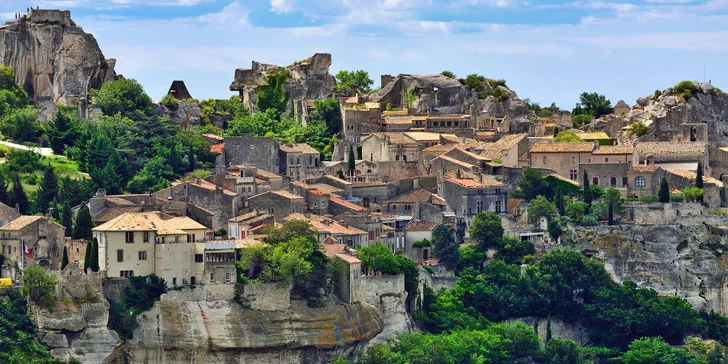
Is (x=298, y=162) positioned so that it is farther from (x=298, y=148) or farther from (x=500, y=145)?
(x=500, y=145)

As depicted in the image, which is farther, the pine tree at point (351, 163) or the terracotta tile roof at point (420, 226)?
→ the pine tree at point (351, 163)

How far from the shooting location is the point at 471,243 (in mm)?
97625

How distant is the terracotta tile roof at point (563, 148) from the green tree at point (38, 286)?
106 ft

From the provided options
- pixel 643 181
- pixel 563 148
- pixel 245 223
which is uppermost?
pixel 563 148

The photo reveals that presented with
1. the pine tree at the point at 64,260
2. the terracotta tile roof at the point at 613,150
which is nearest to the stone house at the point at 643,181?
the terracotta tile roof at the point at 613,150

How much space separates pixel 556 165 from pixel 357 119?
13.0 m

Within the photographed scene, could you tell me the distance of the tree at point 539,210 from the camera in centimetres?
9862

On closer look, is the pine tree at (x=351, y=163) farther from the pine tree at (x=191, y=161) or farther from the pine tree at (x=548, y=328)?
the pine tree at (x=548, y=328)

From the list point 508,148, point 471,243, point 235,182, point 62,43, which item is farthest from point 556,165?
point 62,43

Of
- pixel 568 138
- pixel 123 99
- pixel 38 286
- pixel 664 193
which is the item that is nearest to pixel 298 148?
pixel 123 99

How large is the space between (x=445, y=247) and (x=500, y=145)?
12.2 m

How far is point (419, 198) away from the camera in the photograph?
9800 centimetres

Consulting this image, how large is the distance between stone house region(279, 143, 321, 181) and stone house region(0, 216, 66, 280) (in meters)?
18.2

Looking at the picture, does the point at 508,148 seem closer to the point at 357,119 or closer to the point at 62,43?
the point at 357,119
